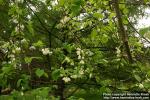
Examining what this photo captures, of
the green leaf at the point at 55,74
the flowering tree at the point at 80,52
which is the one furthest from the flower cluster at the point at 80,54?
the green leaf at the point at 55,74

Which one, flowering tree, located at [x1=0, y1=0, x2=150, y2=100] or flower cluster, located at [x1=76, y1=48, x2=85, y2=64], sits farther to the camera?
flower cluster, located at [x1=76, y1=48, x2=85, y2=64]

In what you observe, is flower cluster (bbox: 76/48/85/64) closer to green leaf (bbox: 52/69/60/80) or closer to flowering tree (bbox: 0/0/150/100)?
flowering tree (bbox: 0/0/150/100)

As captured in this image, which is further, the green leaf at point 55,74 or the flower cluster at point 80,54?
the flower cluster at point 80,54

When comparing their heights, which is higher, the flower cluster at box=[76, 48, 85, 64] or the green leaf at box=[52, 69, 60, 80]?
the flower cluster at box=[76, 48, 85, 64]

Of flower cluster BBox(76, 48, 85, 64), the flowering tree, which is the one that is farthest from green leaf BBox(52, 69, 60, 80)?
flower cluster BBox(76, 48, 85, 64)

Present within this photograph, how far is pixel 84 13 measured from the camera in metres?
4.76

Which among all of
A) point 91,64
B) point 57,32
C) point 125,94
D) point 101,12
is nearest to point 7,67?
point 91,64

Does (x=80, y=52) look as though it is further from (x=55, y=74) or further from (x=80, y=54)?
(x=55, y=74)

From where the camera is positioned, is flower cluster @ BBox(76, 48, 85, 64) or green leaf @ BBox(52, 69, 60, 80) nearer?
green leaf @ BBox(52, 69, 60, 80)

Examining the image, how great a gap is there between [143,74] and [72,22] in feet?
4.39

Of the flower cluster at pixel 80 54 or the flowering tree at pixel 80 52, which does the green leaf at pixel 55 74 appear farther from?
the flower cluster at pixel 80 54

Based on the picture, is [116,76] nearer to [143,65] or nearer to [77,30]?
[77,30]

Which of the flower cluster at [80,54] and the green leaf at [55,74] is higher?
the flower cluster at [80,54]

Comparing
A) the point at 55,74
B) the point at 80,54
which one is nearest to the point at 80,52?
the point at 80,54
